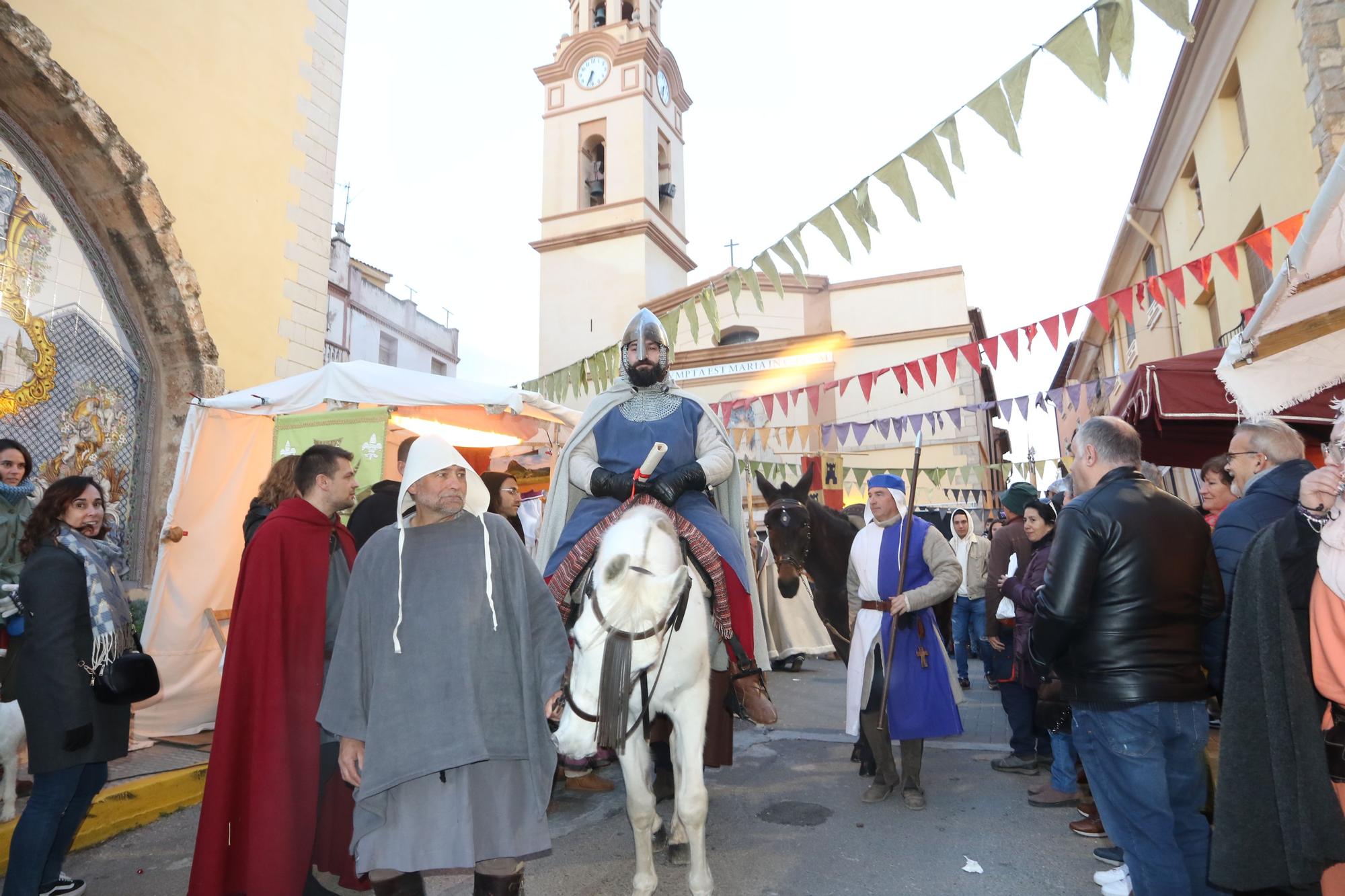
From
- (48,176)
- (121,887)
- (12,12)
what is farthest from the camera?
(48,176)

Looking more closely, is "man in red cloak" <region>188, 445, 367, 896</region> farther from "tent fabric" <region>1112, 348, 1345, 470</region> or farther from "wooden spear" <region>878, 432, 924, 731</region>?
"tent fabric" <region>1112, 348, 1345, 470</region>

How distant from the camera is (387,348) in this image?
31688mm

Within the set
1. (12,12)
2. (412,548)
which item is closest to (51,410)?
(12,12)

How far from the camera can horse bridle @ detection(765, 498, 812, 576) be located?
5866 millimetres

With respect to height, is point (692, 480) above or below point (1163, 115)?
below

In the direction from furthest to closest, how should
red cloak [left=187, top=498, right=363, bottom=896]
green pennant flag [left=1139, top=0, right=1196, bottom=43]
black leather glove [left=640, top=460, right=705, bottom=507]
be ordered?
black leather glove [left=640, top=460, right=705, bottom=507] < green pennant flag [left=1139, top=0, right=1196, bottom=43] < red cloak [left=187, top=498, right=363, bottom=896]

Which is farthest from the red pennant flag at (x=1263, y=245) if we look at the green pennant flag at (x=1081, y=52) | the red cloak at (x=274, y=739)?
the red cloak at (x=274, y=739)

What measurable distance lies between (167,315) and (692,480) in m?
6.69

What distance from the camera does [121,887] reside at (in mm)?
3955

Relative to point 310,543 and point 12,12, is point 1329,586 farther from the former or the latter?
point 12,12

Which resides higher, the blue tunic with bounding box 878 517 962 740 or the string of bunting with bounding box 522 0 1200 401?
the string of bunting with bounding box 522 0 1200 401

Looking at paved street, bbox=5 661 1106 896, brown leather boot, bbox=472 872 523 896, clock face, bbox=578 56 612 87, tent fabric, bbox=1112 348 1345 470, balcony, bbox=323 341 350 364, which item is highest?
clock face, bbox=578 56 612 87

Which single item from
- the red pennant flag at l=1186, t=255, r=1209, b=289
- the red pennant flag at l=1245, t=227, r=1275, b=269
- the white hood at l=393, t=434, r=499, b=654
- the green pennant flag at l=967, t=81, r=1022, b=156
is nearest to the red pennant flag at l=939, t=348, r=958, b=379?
the red pennant flag at l=1186, t=255, r=1209, b=289

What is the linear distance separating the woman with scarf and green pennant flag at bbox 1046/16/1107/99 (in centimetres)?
518
